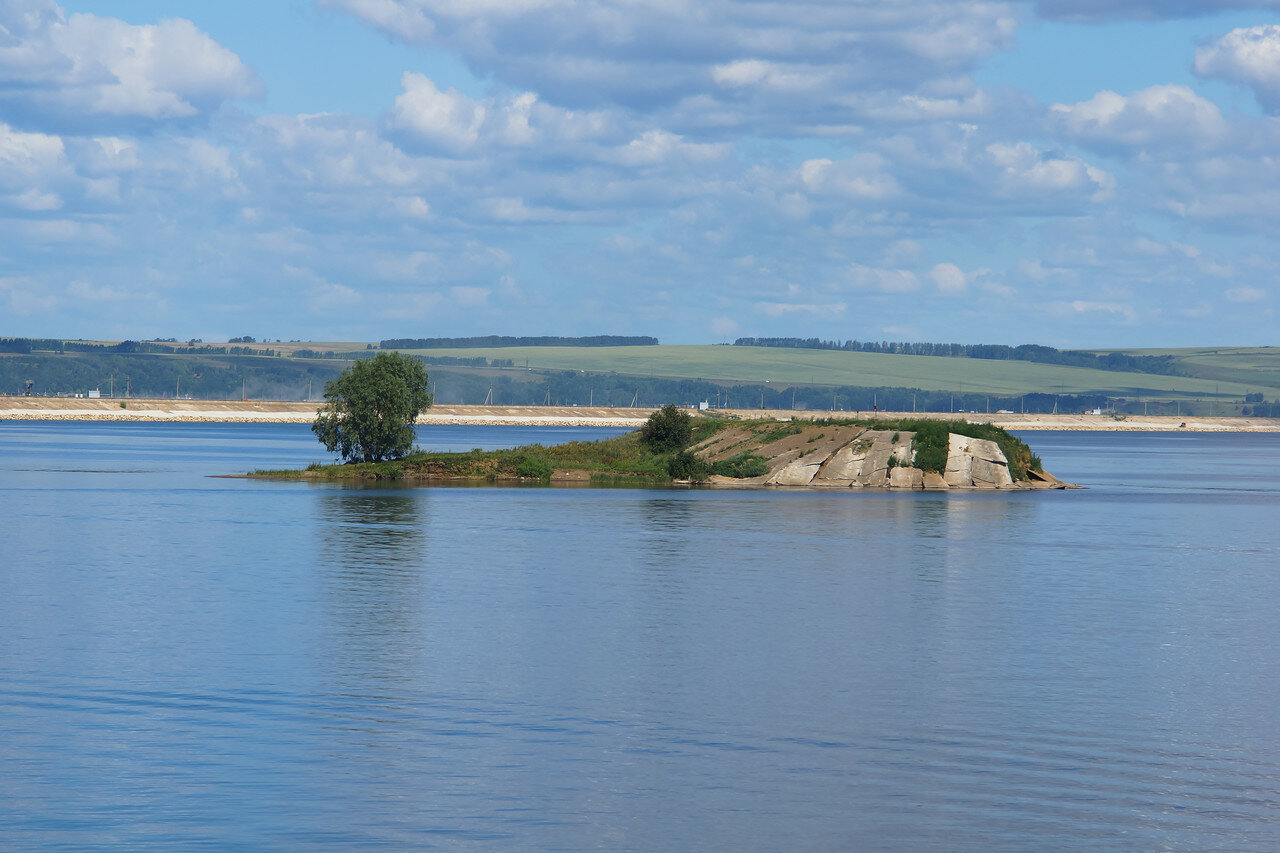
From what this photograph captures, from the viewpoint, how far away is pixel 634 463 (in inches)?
3625

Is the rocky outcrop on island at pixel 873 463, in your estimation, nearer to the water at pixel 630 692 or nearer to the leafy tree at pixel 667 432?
the leafy tree at pixel 667 432

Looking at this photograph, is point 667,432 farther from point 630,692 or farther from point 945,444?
point 630,692

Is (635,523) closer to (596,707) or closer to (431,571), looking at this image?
(431,571)

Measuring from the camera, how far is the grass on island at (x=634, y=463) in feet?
279

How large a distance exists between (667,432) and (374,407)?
20.4 m

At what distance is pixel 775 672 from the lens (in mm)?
24875

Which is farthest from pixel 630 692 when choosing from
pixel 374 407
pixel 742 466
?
pixel 742 466

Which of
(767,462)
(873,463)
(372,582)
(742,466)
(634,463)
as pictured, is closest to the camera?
(372,582)

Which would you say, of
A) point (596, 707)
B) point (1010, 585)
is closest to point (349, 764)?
point (596, 707)

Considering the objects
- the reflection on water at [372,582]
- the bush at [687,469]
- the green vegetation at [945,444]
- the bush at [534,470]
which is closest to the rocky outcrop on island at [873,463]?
the green vegetation at [945,444]

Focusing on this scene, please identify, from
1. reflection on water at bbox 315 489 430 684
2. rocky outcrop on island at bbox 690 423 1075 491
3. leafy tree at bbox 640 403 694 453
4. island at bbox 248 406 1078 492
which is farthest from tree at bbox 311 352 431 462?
rocky outcrop on island at bbox 690 423 1075 491

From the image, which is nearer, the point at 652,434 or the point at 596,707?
the point at 596,707

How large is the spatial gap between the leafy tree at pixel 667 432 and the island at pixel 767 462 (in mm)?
69

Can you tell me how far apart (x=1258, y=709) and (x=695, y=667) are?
9.47 metres
